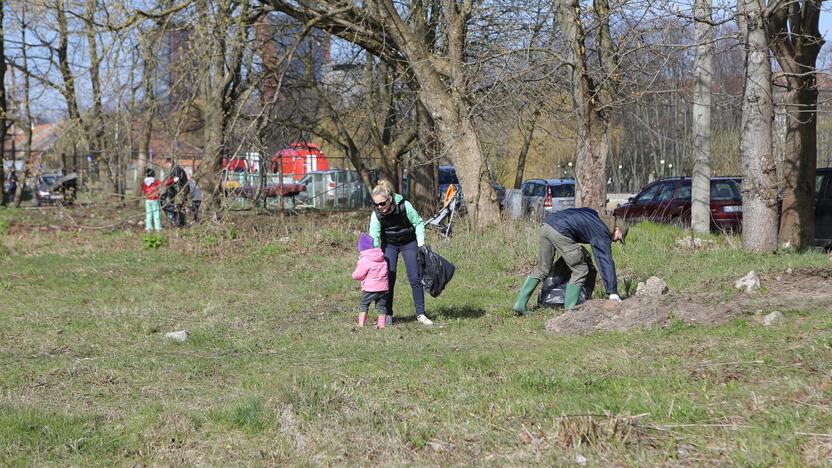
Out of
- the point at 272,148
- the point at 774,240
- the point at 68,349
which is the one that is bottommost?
the point at 68,349

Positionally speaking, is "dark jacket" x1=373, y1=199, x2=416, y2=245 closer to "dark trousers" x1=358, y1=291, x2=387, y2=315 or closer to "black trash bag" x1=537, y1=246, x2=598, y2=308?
"dark trousers" x1=358, y1=291, x2=387, y2=315

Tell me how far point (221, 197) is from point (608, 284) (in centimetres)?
1090

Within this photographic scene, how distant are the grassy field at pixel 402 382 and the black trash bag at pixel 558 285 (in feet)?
1.31

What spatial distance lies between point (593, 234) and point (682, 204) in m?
12.3

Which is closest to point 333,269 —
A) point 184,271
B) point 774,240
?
point 184,271

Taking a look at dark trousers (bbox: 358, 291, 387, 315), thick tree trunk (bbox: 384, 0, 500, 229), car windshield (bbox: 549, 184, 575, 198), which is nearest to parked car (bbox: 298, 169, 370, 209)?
car windshield (bbox: 549, 184, 575, 198)

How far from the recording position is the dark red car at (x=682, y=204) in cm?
2097

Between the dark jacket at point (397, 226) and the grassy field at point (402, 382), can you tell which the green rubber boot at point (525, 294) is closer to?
the grassy field at point (402, 382)

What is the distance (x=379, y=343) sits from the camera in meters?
9.41

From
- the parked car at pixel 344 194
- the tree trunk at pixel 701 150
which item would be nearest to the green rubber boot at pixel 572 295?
the tree trunk at pixel 701 150

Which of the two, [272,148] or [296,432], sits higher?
[272,148]

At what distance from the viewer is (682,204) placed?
852 inches

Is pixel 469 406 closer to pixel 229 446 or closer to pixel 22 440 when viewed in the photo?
pixel 229 446

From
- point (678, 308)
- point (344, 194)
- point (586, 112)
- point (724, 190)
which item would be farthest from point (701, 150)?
point (344, 194)
